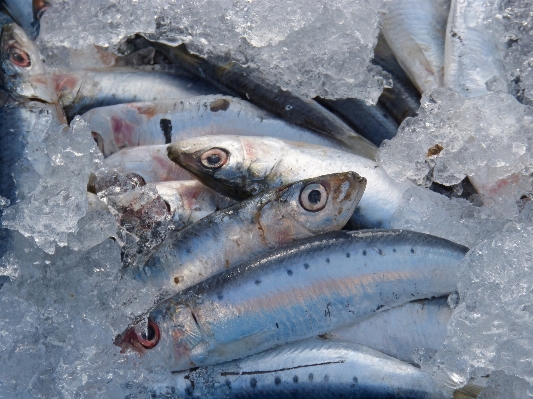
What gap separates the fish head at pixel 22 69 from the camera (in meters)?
3.02

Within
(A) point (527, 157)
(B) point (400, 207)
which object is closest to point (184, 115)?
(B) point (400, 207)

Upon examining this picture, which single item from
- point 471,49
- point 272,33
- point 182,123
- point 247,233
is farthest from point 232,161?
point 471,49

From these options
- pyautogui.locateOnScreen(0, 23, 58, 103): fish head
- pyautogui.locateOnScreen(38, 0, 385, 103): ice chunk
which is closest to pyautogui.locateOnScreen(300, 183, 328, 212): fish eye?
pyautogui.locateOnScreen(38, 0, 385, 103): ice chunk

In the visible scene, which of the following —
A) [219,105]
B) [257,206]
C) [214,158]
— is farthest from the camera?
[219,105]

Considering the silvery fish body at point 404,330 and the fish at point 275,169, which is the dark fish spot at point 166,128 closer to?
the fish at point 275,169

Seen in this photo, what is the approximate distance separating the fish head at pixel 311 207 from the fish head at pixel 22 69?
1.58 meters

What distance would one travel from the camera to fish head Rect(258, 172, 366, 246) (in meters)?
2.45

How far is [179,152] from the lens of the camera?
8.83 ft

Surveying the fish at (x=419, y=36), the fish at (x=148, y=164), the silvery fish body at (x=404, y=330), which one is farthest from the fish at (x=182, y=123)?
the silvery fish body at (x=404, y=330)

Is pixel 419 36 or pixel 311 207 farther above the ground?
pixel 419 36

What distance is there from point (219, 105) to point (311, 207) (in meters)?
0.92

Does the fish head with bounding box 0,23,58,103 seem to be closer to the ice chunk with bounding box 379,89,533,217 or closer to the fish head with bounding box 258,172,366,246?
the fish head with bounding box 258,172,366,246

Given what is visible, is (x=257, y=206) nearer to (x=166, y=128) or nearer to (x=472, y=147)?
(x=166, y=128)

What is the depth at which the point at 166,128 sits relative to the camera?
301cm
